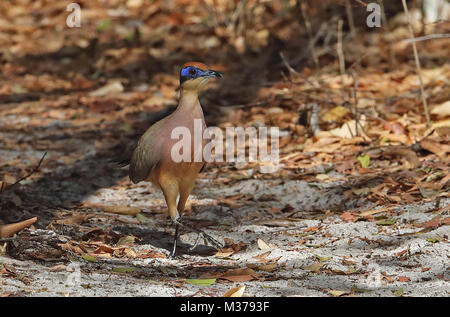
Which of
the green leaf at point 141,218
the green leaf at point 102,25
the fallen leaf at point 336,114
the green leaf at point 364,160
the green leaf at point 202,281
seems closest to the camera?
the green leaf at point 202,281

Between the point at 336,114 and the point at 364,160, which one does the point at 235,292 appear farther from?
the point at 336,114

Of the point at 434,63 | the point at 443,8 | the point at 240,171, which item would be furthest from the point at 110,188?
the point at 443,8

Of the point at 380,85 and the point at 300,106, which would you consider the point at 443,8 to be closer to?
the point at 380,85

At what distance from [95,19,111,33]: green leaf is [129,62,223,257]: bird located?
672cm

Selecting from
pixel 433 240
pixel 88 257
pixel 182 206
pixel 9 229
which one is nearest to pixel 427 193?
pixel 433 240

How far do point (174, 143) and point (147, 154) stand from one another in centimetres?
24

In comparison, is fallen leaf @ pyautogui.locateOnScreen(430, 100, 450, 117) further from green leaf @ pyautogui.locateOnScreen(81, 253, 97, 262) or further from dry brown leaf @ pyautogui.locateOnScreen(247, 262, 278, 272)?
green leaf @ pyautogui.locateOnScreen(81, 253, 97, 262)

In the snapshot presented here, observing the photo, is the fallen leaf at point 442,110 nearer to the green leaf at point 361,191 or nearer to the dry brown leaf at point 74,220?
the green leaf at point 361,191

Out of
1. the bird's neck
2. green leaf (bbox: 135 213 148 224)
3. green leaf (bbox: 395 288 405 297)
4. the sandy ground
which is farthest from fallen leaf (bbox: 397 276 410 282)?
green leaf (bbox: 135 213 148 224)

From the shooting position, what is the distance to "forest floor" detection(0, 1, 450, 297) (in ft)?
12.8

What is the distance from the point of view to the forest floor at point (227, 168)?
391 centimetres

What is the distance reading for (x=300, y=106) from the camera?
7.32m

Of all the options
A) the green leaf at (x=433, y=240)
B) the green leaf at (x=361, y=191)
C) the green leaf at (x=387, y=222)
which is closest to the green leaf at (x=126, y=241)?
the green leaf at (x=387, y=222)

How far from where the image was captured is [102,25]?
11.0 m
